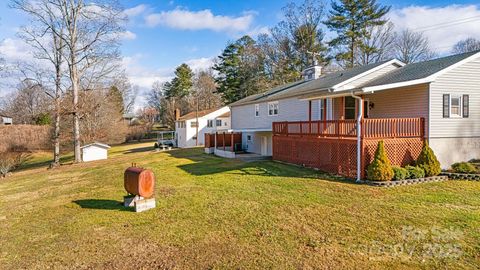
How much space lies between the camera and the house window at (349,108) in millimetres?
15938

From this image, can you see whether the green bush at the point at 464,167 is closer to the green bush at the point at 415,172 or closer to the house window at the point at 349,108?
the green bush at the point at 415,172

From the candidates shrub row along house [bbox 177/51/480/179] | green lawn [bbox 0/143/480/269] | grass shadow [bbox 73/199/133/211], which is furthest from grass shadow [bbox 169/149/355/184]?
grass shadow [bbox 73/199/133/211]

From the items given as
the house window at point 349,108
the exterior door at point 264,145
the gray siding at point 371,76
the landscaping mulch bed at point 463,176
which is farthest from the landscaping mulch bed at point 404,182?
the exterior door at point 264,145

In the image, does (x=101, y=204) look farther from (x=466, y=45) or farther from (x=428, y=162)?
(x=466, y=45)

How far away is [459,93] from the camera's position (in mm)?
12180

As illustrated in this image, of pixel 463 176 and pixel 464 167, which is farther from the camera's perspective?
pixel 464 167

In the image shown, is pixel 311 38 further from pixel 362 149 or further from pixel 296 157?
pixel 362 149

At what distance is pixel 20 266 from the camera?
5367 mm

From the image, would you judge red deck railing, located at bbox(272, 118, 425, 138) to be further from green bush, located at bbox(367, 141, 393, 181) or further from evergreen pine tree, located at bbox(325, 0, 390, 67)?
evergreen pine tree, located at bbox(325, 0, 390, 67)

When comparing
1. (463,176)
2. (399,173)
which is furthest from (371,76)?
(399,173)

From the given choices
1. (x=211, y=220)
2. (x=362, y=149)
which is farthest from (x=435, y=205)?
(x=211, y=220)

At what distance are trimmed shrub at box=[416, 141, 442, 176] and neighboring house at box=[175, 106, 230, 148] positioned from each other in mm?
24487

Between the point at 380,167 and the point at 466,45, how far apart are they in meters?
36.9

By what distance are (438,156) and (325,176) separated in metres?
4.51
